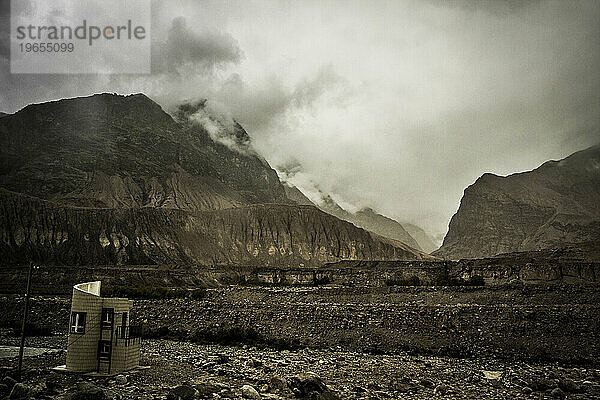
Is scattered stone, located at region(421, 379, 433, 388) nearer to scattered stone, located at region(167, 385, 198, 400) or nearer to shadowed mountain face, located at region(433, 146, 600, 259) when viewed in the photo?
scattered stone, located at region(167, 385, 198, 400)

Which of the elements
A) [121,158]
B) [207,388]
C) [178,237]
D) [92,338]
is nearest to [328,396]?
[207,388]

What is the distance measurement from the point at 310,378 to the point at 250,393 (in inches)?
88.9

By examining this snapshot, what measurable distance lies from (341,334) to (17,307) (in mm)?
25004

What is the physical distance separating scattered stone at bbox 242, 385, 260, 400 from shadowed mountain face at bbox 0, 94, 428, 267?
67.1m

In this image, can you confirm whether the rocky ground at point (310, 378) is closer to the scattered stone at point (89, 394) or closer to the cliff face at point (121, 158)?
the scattered stone at point (89, 394)

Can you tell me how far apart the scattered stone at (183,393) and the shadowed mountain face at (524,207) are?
389 feet

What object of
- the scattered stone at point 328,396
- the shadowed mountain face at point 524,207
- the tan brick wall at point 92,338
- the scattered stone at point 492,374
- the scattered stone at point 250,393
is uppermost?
the shadowed mountain face at point 524,207

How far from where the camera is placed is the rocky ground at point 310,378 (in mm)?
15828

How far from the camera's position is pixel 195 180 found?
136625 millimetres

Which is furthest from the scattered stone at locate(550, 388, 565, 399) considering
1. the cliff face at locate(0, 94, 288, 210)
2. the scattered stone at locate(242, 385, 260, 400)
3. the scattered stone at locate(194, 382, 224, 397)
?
the cliff face at locate(0, 94, 288, 210)

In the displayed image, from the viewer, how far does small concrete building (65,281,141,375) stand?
1761 cm

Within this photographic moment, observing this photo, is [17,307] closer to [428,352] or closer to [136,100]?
[428,352]

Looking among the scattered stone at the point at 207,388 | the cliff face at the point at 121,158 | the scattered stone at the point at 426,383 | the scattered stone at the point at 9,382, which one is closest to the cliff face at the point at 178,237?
the cliff face at the point at 121,158

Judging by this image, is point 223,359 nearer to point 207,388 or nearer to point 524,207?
point 207,388
